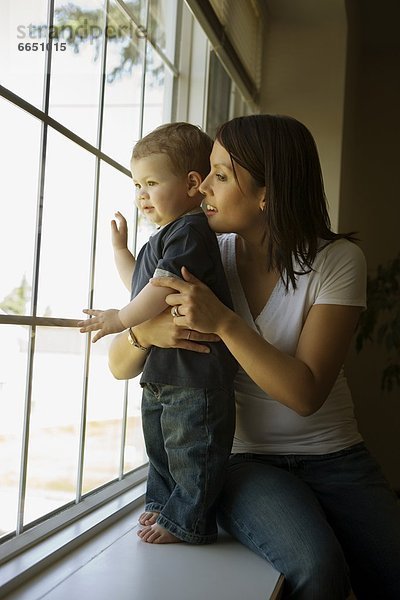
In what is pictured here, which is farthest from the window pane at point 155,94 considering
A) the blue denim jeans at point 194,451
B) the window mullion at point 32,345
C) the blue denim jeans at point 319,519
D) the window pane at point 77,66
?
the blue denim jeans at point 319,519

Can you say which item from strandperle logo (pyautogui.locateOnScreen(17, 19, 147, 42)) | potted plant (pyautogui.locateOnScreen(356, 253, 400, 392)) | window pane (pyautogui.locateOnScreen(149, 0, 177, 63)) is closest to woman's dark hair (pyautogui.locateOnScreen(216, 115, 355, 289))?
strandperle logo (pyautogui.locateOnScreen(17, 19, 147, 42))

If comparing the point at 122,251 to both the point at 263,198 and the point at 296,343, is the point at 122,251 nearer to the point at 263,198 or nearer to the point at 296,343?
the point at 263,198

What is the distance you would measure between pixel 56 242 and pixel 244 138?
0.48m

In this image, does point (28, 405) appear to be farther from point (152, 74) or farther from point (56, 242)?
point (152, 74)

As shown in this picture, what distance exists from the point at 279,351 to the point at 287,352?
0.50 feet

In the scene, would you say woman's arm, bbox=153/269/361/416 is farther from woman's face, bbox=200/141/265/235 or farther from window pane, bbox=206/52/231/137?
window pane, bbox=206/52/231/137

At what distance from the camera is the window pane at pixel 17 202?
1.26m

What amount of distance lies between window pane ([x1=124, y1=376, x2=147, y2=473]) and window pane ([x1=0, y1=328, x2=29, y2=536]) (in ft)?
2.27

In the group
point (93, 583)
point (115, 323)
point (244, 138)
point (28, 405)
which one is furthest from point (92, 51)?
point (93, 583)

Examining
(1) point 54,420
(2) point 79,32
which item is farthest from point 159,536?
(2) point 79,32

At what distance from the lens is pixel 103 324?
4.59 ft

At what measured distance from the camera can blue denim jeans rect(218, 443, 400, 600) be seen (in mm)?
1376

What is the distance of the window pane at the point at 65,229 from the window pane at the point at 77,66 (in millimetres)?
61

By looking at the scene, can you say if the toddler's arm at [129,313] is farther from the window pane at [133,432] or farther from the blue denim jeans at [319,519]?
the window pane at [133,432]
